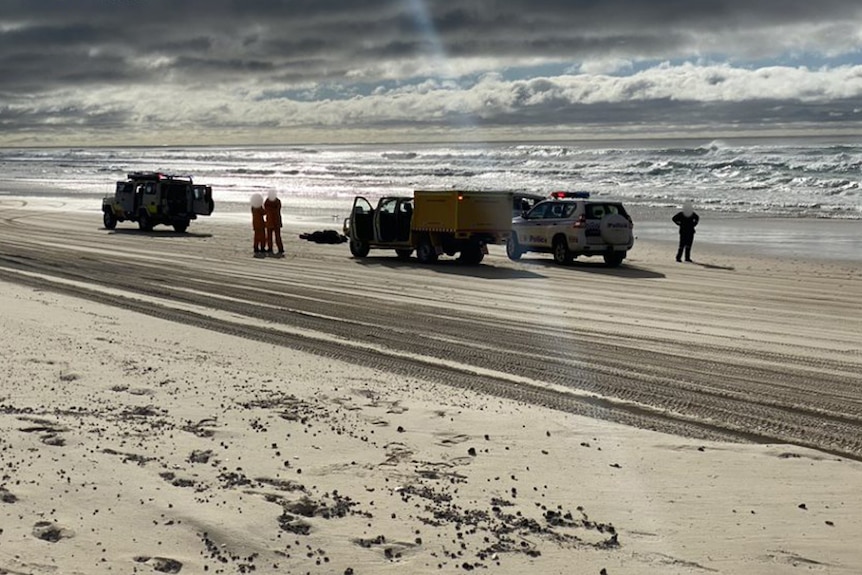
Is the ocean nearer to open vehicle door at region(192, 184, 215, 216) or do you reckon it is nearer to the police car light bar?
open vehicle door at region(192, 184, 215, 216)

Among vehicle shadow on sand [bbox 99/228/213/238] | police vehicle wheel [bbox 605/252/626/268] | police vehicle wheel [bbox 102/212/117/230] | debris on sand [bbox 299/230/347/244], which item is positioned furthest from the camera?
police vehicle wheel [bbox 102/212/117/230]

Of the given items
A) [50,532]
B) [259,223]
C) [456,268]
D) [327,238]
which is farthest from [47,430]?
[327,238]

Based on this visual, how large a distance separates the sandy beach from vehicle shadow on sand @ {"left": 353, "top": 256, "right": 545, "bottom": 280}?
490 centimetres

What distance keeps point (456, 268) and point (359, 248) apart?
3356 millimetres

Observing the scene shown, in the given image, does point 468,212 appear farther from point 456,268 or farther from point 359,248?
point 359,248

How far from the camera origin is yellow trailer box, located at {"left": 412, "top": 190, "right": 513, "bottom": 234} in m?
23.8

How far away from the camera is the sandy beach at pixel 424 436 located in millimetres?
5688

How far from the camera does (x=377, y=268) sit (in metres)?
23.1

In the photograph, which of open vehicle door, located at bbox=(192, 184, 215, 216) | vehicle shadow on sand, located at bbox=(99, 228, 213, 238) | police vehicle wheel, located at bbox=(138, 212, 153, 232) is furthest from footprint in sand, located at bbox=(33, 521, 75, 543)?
police vehicle wheel, located at bbox=(138, 212, 153, 232)

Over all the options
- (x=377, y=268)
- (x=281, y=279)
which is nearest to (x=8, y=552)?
(x=281, y=279)

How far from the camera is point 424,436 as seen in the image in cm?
796

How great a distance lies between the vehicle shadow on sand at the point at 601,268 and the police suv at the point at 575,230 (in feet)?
0.83

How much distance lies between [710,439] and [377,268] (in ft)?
50.8

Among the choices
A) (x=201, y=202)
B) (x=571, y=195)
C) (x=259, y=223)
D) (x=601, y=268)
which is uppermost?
(x=571, y=195)
